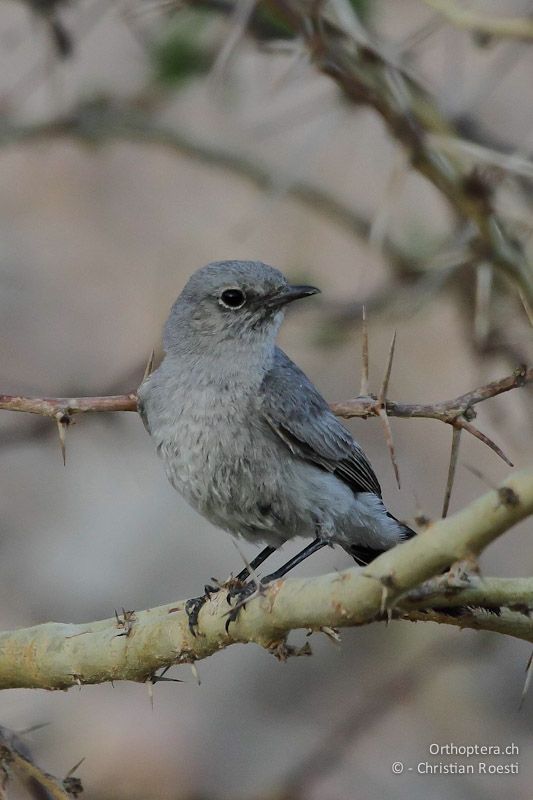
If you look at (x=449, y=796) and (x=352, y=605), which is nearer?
(x=352, y=605)

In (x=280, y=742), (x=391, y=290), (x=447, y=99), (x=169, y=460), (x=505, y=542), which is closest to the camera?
(x=169, y=460)

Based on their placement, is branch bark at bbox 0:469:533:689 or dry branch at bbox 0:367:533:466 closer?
branch bark at bbox 0:469:533:689

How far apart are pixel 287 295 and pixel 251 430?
2.36 ft

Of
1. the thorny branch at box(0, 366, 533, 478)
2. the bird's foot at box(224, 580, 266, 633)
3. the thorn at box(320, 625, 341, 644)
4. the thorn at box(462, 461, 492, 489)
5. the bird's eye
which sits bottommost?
the thorn at box(320, 625, 341, 644)

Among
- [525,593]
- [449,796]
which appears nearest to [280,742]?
[449,796]

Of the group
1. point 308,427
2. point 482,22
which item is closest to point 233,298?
point 308,427

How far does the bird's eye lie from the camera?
5.33 m

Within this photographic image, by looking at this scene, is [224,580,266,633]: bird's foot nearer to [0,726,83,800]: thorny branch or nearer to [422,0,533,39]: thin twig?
[0,726,83,800]: thorny branch

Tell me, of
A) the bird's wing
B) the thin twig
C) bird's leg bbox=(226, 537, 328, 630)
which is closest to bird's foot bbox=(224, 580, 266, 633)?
bird's leg bbox=(226, 537, 328, 630)

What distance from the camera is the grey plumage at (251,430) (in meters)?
4.77

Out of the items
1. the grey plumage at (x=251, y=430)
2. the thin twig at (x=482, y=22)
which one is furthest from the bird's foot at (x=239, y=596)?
the thin twig at (x=482, y=22)

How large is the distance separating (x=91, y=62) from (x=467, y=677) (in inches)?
352

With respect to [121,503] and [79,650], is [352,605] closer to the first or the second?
[79,650]

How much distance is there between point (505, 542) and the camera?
1084cm
